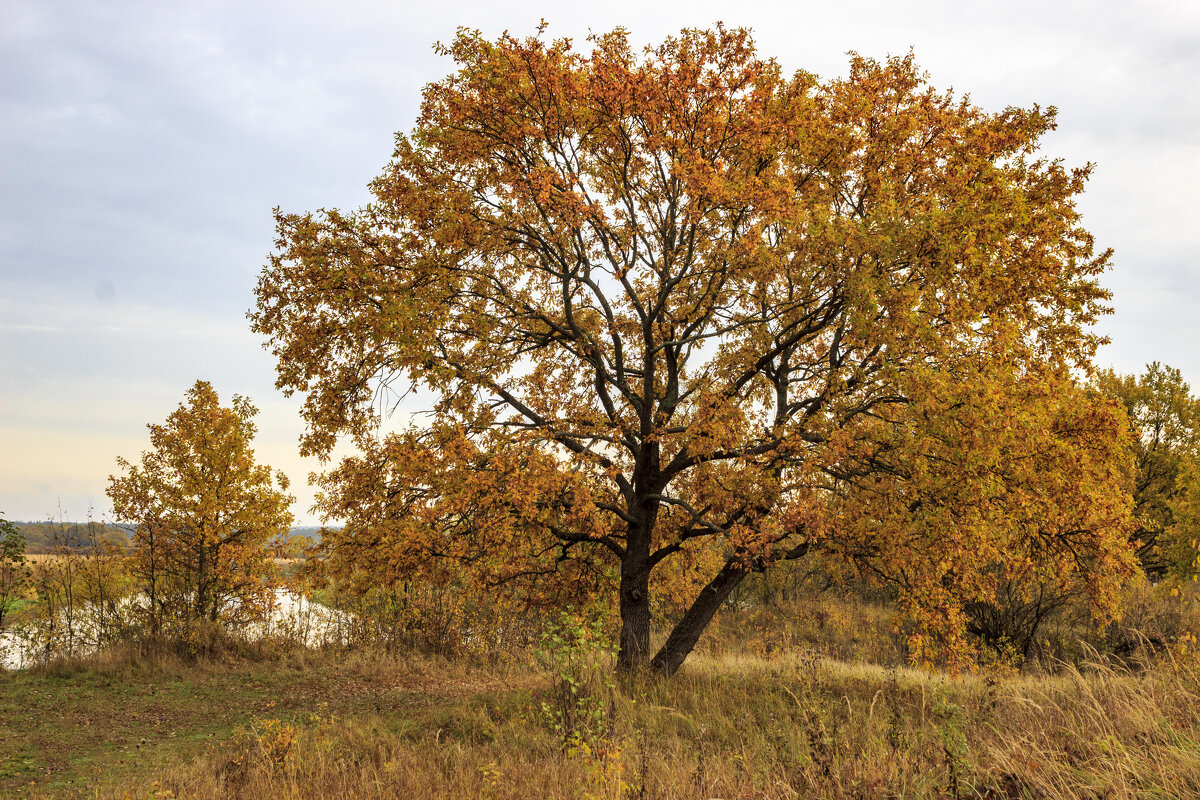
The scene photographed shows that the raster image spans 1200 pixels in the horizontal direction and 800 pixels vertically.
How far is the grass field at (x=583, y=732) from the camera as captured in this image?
4.96 m

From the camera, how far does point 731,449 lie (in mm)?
11320

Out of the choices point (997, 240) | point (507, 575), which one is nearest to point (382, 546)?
point (507, 575)

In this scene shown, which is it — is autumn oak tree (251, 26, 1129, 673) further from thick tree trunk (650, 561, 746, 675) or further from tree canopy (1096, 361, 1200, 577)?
tree canopy (1096, 361, 1200, 577)

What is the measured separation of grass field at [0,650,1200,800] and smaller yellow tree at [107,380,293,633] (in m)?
2.12

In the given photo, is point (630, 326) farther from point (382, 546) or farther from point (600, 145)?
point (382, 546)

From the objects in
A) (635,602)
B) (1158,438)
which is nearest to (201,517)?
(635,602)

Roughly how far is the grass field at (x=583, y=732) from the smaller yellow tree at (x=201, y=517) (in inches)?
83.6

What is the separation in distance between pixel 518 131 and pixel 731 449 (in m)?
6.27

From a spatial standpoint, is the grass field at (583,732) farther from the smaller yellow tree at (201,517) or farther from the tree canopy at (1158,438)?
the tree canopy at (1158,438)

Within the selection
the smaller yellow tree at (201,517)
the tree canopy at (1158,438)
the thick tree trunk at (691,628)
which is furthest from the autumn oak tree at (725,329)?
the tree canopy at (1158,438)

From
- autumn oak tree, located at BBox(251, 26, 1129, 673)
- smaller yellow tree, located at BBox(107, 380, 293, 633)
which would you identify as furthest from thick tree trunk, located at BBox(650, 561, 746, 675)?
smaller yellow tree, located at BBox(107, 380, 293, 633)

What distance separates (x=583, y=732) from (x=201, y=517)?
45.5 feet

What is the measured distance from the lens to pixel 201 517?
1741cm

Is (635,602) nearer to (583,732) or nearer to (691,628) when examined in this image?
(691,628)
